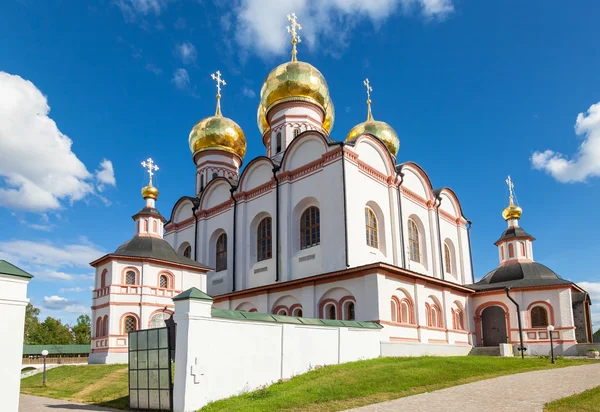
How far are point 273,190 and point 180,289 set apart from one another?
5.84 metres

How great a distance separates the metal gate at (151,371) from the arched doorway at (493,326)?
16.6 m

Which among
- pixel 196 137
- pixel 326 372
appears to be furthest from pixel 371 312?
pixel 196 137

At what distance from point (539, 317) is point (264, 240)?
1172cm

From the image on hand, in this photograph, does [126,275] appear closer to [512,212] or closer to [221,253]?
[221,253]

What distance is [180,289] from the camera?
22.5 metres

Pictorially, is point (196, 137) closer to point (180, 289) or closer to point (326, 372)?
point (180, 289)

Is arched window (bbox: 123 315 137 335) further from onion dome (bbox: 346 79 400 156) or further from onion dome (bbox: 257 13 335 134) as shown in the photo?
onion dome (bbox: 346 79 400 156)

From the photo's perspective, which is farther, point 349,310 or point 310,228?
point 310,228

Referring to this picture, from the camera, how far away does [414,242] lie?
22609 millimetres

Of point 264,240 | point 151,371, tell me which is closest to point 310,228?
point 264,240

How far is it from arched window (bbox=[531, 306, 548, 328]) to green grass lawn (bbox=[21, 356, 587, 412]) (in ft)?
18.7

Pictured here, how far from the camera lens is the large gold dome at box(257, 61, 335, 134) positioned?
25844mm

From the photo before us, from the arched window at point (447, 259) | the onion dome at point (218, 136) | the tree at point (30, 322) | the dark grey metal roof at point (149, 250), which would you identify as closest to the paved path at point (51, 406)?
the dark grey metal roof at point (149, 250)

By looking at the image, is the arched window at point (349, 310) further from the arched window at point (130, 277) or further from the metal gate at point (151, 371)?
the arched window at point (130, 277)
